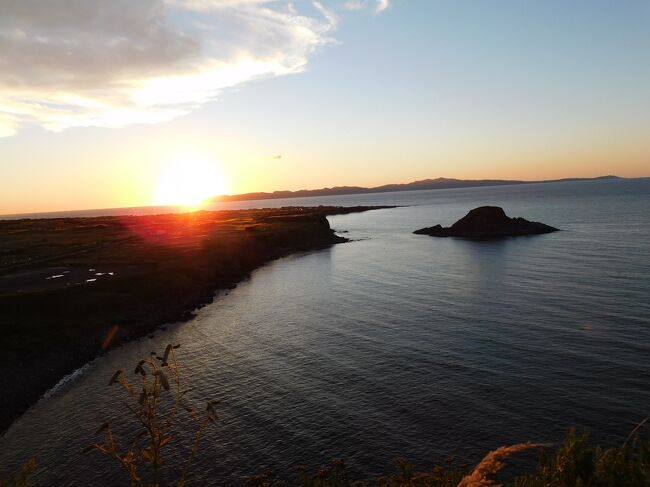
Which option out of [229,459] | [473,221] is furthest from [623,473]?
[473,221]

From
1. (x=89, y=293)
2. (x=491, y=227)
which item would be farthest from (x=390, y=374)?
(x=491, y=227)

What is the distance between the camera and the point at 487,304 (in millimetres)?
56031

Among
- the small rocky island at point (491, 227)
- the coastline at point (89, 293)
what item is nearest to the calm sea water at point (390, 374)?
the coastline at point (89, 293)

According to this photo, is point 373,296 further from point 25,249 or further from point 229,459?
point 25,249

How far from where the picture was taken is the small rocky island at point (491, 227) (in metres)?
131

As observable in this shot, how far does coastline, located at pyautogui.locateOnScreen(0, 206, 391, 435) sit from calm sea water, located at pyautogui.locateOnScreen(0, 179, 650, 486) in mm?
2617

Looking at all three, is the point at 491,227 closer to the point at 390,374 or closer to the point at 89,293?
the point at 390,374

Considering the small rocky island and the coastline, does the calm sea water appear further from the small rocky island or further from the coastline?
the small rocky island

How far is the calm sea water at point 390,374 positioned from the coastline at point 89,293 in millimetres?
2617

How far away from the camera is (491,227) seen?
136 metres

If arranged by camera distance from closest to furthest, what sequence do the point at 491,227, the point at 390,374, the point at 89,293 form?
the point at 390,374 < the point at 89,293 < the point at 491,227

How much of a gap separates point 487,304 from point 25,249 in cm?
9343

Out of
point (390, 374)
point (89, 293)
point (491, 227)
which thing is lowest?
point (390, 374)

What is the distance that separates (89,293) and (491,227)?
370 ft
